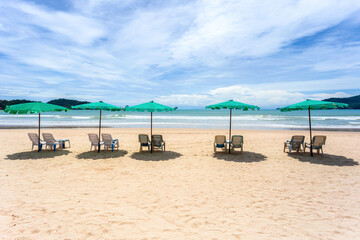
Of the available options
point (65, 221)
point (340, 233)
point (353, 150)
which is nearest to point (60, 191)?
point (65, 221)

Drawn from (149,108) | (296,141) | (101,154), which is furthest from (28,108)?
(296,141)

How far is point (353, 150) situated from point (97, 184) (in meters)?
10.8

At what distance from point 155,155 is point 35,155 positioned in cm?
476

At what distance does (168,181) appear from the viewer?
5191mm

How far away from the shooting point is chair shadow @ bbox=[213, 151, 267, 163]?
7.43m

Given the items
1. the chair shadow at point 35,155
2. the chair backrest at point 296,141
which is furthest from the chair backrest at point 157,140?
the chair backrest at point 296,141

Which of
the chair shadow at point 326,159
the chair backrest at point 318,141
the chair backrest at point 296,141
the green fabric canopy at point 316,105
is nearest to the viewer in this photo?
the chair shadow at point 326,159

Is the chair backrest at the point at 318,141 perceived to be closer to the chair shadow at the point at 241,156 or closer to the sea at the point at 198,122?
the chair shadow at the point at 241,156

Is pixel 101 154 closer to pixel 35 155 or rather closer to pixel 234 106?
pixel 35 155

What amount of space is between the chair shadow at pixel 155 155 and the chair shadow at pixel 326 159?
188 inches

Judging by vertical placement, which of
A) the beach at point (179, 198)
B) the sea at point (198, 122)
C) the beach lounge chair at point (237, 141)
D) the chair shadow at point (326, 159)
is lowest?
the beach at point (179, 198)

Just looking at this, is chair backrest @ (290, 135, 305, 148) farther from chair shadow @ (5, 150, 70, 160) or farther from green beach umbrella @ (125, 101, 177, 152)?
chair shadow @ (5, 150, 70, 160)

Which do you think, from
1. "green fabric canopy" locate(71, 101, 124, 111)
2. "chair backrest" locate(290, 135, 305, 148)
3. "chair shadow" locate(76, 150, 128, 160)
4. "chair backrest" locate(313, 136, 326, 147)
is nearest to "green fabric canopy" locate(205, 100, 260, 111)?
"chair backrest" locate(290, 135, 305, 148)

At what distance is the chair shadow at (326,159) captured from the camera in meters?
6.91
